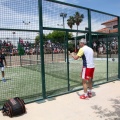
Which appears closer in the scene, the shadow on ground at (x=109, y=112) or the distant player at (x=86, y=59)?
the shadow on ground at (x=109, y=112)

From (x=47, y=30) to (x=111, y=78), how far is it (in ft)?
14.5

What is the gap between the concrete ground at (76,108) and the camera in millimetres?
5086

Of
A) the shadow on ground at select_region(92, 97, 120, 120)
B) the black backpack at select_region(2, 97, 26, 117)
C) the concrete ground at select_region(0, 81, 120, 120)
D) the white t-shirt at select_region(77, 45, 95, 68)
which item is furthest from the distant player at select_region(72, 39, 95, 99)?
the black backpack at select_region(2, 97, 26, 117)

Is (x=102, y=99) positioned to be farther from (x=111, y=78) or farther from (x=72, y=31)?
(x=111, y=78)

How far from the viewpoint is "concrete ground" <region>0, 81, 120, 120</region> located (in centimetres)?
509

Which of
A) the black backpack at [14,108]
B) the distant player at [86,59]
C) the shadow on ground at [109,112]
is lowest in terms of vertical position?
the shadow on ground at [109,112]

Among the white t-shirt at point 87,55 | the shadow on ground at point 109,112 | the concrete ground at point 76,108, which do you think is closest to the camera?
the shadow on ground at point 109,112

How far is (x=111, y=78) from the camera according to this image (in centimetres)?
954

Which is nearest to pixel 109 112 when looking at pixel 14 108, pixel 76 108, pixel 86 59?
pixel 76 108

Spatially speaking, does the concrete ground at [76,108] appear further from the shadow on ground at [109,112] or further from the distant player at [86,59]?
the distant player at [86,59]

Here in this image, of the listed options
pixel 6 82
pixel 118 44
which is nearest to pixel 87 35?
pixel 118 44

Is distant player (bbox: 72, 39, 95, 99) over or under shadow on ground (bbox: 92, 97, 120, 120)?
over

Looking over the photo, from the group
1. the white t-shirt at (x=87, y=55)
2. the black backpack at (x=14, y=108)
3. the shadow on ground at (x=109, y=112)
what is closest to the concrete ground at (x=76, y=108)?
the shadow on ground at (x=109, y=112)

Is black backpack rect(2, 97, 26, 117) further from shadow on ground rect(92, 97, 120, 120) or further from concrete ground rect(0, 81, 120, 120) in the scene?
shadow on ground rect(92, 97, 120, 120)
